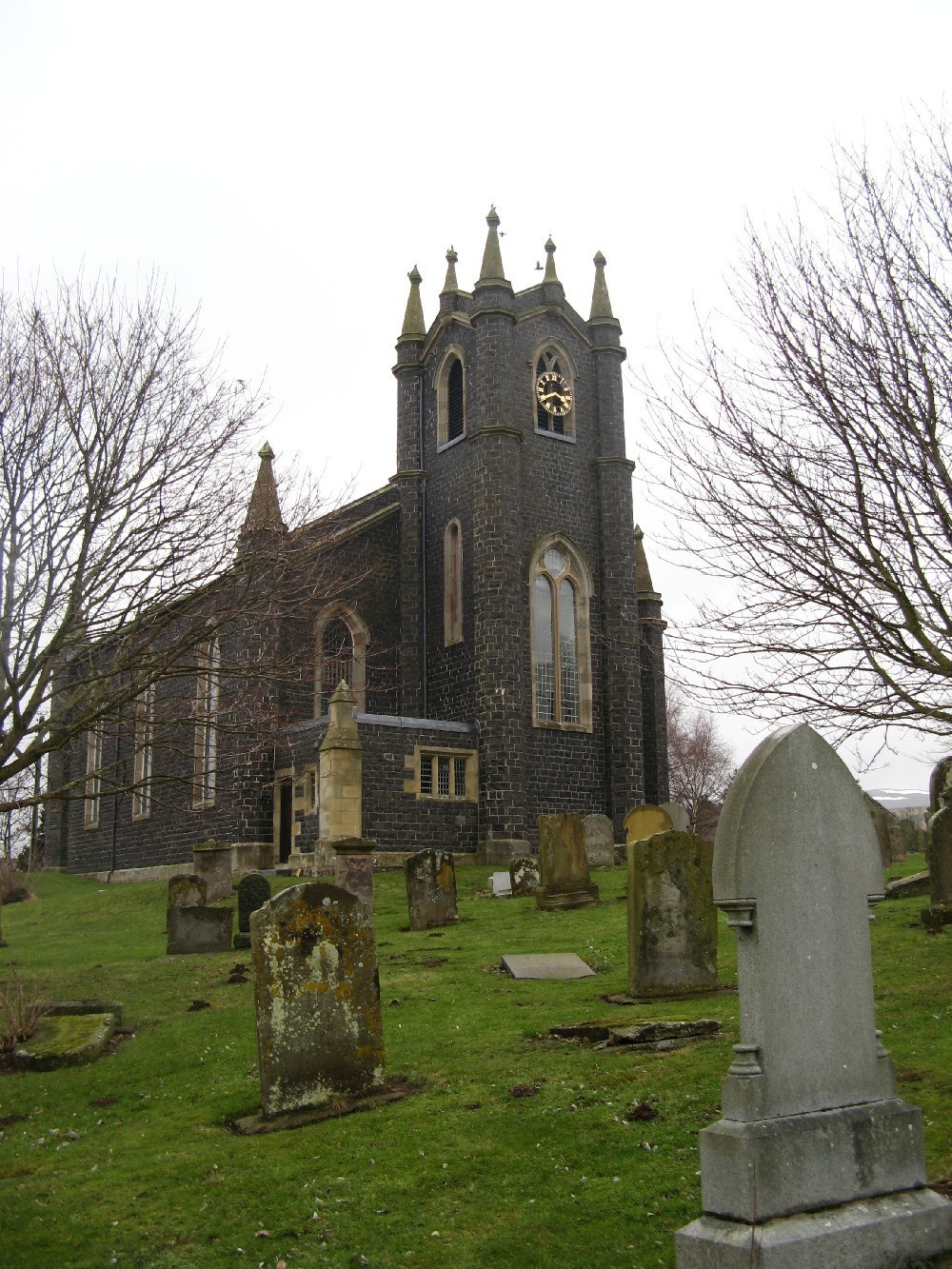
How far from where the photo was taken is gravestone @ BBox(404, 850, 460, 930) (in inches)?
663

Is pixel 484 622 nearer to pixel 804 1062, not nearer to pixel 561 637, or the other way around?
pixel 561 637

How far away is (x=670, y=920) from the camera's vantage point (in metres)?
10.5

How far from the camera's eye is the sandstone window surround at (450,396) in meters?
32.4

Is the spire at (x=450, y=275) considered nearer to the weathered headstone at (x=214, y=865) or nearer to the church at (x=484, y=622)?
the church at (x=484, y=622)

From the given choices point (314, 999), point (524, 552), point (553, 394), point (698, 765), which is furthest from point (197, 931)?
point (698, 765)

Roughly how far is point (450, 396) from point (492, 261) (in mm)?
3774

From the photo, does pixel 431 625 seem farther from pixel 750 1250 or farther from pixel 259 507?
A: pixel 750 1250

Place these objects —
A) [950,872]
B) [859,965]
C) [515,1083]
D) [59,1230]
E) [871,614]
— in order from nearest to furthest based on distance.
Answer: [859,965]
[59,1230]
[515,1083]
[871,614]
[950,872]

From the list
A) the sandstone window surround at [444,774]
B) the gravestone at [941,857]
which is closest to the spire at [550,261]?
the sandstone window surround at [444,774]

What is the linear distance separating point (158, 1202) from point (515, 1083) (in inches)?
95.1

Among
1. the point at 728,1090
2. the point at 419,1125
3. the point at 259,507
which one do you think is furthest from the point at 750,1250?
the point at 259,507

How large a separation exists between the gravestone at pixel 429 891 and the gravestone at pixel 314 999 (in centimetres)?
Answer: 857

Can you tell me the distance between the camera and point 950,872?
1230 centimetres

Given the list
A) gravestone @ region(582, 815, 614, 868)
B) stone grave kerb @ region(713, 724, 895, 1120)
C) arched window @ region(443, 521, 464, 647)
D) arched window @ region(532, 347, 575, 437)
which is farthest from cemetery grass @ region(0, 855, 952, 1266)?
arched window @ region(532, 347, 575, 437)
